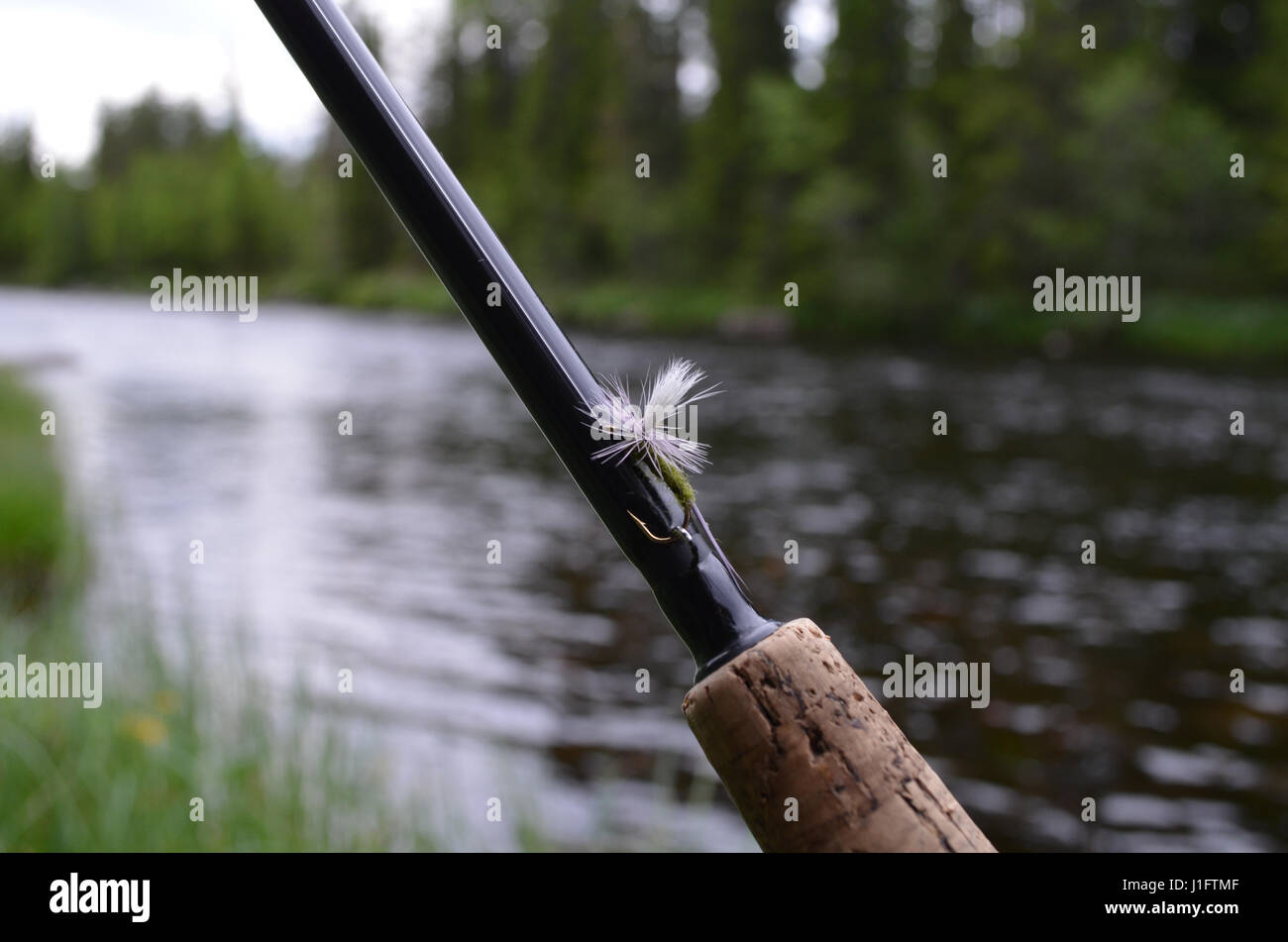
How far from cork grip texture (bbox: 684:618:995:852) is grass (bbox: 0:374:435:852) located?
399 centimetres

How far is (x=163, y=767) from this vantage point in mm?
5234

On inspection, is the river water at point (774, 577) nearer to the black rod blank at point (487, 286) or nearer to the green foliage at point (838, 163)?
the black rod blank at point (487, 286)

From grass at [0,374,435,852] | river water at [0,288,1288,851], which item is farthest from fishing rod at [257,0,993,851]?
grass at [0,374,435,852]

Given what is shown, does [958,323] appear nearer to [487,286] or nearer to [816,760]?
[816,760]

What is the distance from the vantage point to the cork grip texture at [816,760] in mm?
991

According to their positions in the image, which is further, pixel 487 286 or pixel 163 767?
pixel 163 767

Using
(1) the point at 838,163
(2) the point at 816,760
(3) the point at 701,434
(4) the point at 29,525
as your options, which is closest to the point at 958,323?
(1) the point at 838,163

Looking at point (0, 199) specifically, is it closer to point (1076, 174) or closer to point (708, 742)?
point (1076, 174)

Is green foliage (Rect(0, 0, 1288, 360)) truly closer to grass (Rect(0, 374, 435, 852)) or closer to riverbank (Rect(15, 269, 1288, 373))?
riverbank (Rect(15, 269, 1288, 373))

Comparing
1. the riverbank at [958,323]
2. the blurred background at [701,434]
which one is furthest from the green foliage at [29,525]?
the riverbank at [958,323]

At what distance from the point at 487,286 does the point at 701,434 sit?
20.3 meters

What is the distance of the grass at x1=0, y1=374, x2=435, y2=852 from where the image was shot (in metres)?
4.60

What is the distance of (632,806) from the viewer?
26.3ft
